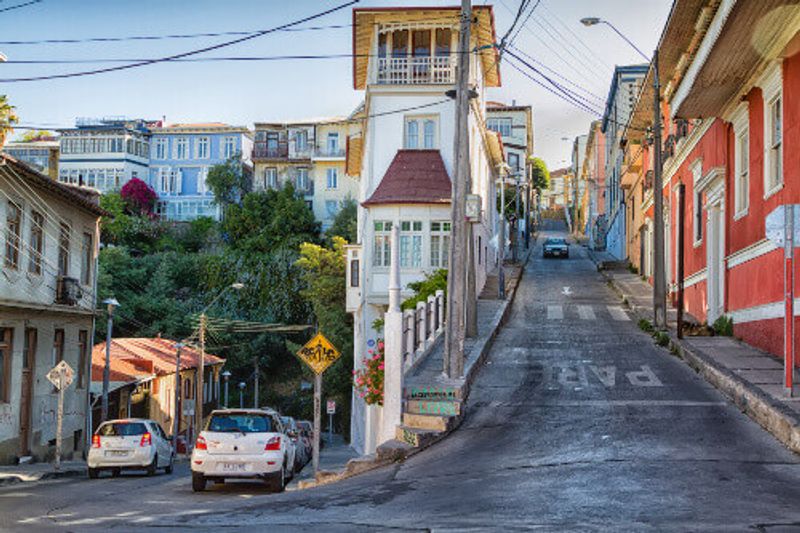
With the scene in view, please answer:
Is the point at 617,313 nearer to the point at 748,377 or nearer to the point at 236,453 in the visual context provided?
the point at 748,377

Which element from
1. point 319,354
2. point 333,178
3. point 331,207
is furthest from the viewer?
point 333,178

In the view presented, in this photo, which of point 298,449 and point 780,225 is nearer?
point 780,225

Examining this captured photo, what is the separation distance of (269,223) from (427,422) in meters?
51.3

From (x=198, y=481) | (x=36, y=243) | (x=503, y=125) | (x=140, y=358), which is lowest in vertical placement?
(x=198, y=481)

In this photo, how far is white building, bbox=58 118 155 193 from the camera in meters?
78.6

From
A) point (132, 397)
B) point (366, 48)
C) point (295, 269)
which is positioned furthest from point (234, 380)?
point (366, 48)

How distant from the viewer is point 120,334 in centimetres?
6397

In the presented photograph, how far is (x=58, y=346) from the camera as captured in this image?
30688 mm

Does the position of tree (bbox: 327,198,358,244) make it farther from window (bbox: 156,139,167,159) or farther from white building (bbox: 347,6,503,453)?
white building (bbox: 347,6,503,453)

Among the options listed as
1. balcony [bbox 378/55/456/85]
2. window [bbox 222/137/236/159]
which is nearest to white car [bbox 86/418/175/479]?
balcony [bbox 378/55/456/85]

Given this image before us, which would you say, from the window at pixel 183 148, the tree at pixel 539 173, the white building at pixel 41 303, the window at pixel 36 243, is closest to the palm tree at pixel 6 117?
the white building at pixel 41 303

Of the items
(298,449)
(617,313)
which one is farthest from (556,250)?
(298,449)

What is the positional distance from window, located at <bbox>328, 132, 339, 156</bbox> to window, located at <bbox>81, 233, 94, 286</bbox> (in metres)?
42.6

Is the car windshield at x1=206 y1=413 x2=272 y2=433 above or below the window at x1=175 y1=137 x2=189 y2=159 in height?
below
